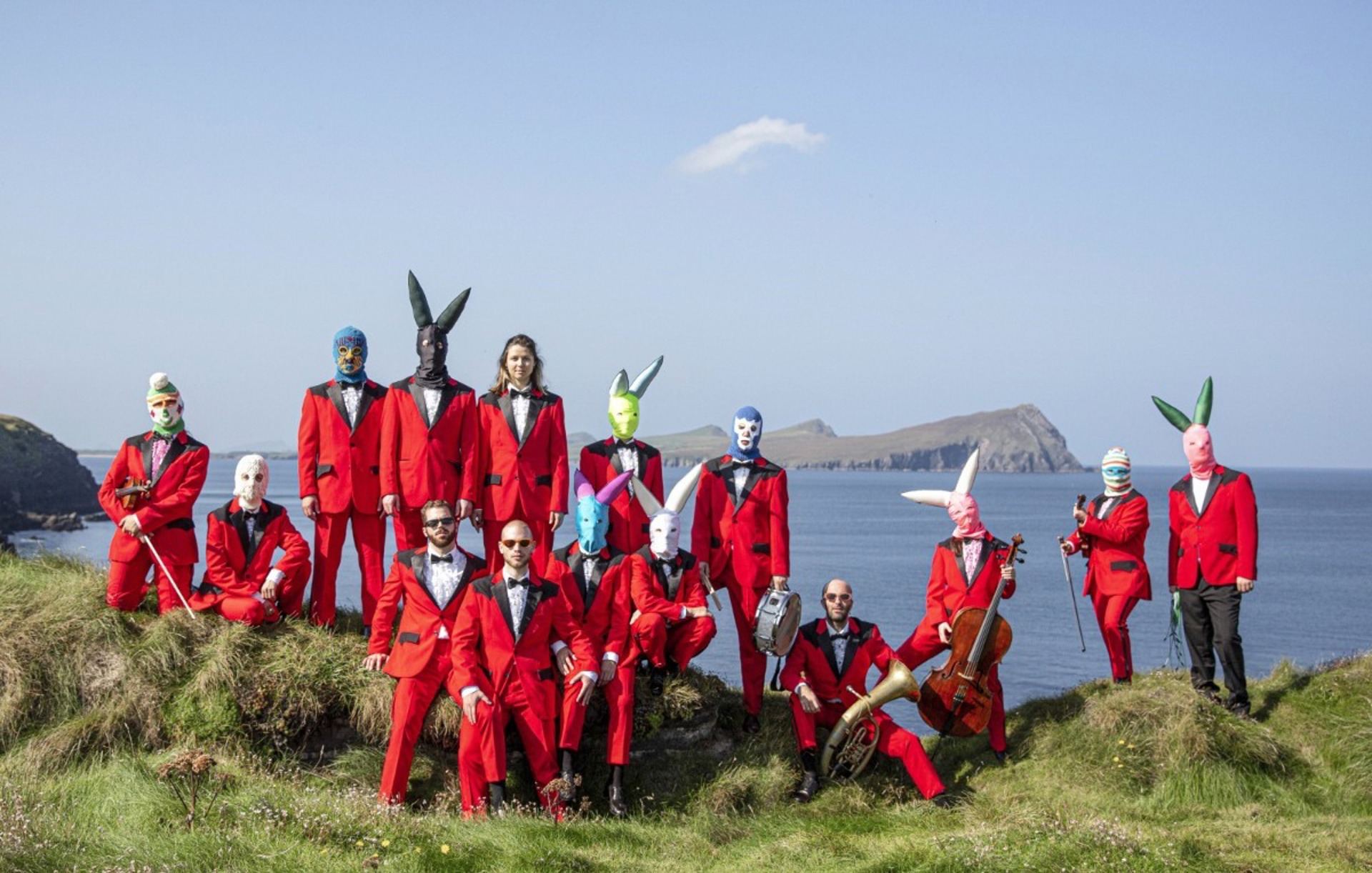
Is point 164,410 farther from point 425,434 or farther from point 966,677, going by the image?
point 966,677

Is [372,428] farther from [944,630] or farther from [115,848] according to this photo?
[944,630]

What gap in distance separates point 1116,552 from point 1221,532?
2.63 ft

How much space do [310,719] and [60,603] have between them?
7.04 ft

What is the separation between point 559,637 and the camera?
8695 millimetres

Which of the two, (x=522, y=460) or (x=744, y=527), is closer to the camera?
(x=522, y=460)

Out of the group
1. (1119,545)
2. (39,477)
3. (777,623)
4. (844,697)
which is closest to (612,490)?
(777,623)

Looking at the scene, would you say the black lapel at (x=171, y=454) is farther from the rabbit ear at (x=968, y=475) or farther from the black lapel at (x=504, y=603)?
→ the rabbit ear at (x=968, y=475)

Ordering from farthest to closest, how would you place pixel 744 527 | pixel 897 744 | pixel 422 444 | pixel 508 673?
1. pixel 744 527
2. pixel 422 444
3. pixel 897 744
4. pixel 508 673

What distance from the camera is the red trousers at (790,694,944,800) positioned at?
901cm

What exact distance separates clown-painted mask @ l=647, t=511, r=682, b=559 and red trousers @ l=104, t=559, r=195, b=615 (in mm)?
3349

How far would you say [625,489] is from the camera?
381 inches

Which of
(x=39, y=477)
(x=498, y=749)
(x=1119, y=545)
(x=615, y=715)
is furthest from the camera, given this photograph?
(x=39, y=477)

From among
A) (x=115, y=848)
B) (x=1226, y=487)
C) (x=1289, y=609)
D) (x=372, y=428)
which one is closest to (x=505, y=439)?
(x=372, y=428)

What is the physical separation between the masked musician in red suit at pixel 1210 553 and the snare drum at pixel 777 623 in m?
3.14
